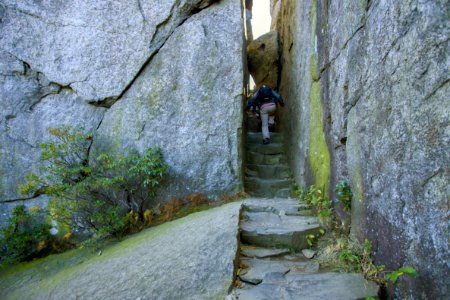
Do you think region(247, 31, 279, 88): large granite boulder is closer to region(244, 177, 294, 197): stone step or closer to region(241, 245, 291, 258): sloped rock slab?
region(244, 177, 294, 197): stone step

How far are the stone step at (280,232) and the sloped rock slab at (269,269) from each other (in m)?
0.32

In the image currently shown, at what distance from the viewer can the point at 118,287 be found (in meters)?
3.22

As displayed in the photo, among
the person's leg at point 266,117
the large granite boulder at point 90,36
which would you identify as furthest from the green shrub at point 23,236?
the person's leg at point 266,117

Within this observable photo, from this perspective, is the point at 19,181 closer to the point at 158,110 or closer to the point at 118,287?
the point at 158,110

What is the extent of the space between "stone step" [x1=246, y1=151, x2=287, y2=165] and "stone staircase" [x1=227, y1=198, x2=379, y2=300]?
2.30m

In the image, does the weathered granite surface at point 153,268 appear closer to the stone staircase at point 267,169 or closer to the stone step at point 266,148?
the stone staircase at point 267,169

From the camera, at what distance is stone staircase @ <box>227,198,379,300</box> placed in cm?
273

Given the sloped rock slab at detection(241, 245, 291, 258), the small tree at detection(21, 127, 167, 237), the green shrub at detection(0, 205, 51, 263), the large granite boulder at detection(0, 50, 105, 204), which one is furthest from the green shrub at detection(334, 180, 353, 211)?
the green shrub at detection(0, 205, 51, 263)

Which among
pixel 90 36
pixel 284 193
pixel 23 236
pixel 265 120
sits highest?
pixel 90 36

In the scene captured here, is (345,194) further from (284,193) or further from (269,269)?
(284,193)

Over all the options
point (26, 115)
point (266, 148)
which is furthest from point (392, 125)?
point (26, 115)

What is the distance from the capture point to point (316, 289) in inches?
110

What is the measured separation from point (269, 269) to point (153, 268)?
1.19 m

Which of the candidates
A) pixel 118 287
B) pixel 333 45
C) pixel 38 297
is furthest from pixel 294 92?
pixel 38 297
